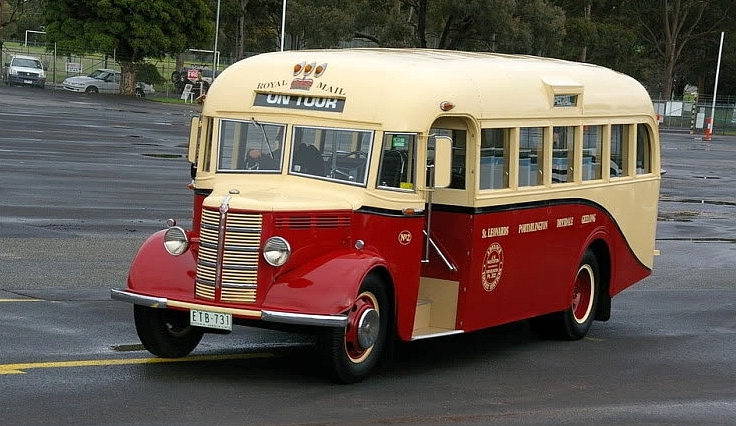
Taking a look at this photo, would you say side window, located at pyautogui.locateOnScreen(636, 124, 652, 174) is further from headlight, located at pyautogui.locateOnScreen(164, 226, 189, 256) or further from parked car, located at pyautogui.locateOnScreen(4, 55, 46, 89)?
parked car, located at pyautogui.locateOnScreen(4, 55, 46, 89)

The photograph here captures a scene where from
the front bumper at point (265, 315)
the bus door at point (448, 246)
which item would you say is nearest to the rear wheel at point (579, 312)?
the bus door at point (448, 246)

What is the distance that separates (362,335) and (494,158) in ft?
7.41

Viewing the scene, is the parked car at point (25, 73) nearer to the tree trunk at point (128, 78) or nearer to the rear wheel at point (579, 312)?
the tree trunk at point (128, 78)

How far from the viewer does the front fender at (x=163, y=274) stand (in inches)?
375

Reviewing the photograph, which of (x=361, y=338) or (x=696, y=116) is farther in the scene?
(x=696, y=116)

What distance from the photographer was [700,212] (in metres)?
27.2

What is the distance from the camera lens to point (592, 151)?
12.6m

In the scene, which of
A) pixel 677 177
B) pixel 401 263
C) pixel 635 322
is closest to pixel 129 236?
pixel 635 322

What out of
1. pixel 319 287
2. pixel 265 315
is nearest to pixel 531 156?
pixel 319 287

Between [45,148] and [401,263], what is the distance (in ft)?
74.0

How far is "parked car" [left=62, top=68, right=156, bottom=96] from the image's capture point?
6669cm

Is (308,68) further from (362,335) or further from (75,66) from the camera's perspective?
(75,66)

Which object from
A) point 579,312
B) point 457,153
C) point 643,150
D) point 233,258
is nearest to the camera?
point 233,258

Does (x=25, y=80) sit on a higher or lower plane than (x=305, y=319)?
lower
